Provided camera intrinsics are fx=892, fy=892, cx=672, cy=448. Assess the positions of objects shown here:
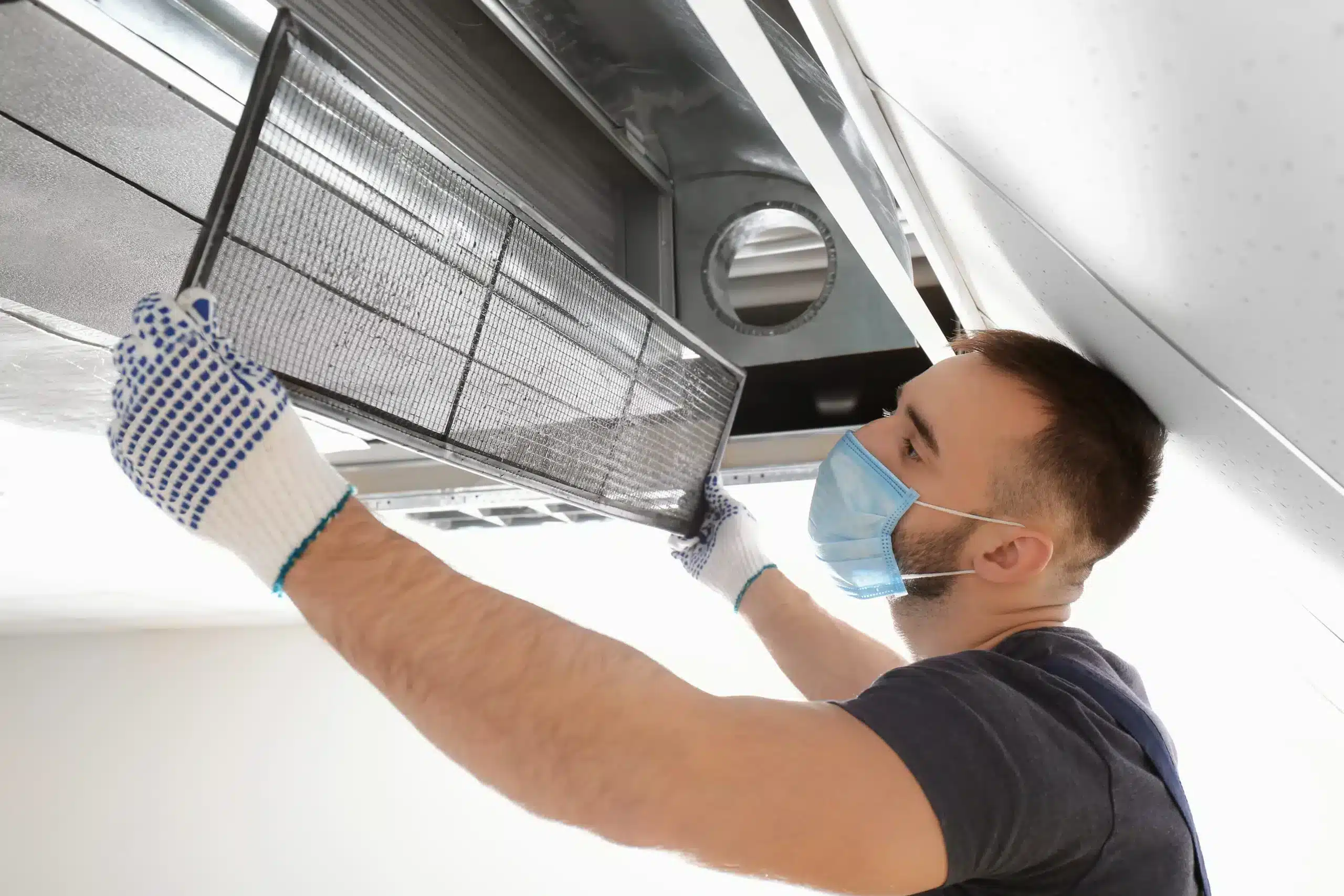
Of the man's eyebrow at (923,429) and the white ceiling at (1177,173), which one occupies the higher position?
the white ceiling at (1177,173)

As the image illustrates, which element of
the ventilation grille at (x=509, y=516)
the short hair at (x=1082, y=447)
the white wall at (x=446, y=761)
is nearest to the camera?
the short hair at (x=1082, y=447)

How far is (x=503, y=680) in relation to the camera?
79 cm

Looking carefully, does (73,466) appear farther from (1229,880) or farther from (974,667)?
(1229,880)

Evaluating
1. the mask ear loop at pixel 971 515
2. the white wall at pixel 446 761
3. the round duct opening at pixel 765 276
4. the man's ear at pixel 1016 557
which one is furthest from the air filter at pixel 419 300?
the white wall at pixel 446 761

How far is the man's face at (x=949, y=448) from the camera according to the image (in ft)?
4.01

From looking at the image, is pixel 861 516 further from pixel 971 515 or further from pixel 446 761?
pixel 446 761

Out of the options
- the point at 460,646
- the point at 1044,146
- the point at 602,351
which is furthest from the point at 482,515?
the point at 1044,146

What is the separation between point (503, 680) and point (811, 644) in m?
0.91

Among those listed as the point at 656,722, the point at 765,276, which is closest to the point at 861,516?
the point at 656,722

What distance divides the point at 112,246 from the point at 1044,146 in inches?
41.9

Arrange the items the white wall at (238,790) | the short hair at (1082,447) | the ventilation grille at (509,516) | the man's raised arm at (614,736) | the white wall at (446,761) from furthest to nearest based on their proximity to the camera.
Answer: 1. the white wall at (238,790)
2. the white wall at (446,761)
3. the ventilation grille at (509,516)
4. the short hair at (1082,447)
5. the man's raised arm at (614,736)

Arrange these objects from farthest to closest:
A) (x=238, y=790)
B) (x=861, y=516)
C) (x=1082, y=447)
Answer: (x=238, y=790) → (x=861, y=516) → (x=1082, y=447)

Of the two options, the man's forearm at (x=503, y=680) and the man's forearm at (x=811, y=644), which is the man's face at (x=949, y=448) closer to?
the man's forearm at (x=811, y=644)

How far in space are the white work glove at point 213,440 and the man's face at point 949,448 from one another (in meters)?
0.80
